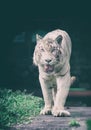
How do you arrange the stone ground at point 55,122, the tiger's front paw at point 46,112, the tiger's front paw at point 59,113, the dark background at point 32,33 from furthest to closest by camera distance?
1. the dark background at point 32,33
2. the tiger's front paw at point 46,112
3. the tiger's front paw at point 59,113
4. the stone ground at point 55,122

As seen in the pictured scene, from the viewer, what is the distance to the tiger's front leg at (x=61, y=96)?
24.5 ft

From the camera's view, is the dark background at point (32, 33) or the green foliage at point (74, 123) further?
the dark background at point (32, 33)

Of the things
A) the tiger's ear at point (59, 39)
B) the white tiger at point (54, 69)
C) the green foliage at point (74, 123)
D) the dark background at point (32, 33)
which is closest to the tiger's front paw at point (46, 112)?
the white tiger at point (54, 69)

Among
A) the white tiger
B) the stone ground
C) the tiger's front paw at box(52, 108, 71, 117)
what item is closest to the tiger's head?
the white tiger

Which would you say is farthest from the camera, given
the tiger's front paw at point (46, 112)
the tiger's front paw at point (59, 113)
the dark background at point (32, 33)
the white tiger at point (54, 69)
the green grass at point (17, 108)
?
the dark background at point (32, 33)

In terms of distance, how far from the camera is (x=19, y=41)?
36.7ft

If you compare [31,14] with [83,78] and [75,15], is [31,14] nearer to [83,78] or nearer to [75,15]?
[75,15]

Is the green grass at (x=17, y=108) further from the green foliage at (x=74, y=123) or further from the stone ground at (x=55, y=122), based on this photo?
the green foliage at (x=74, y=123)

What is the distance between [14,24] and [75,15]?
125 centimetres

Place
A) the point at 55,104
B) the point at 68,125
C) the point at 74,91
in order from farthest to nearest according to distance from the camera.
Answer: the point at 74,91 < the point at 55,104 < the point at 68,125

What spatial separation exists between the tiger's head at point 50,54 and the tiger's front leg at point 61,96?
8.4 inches

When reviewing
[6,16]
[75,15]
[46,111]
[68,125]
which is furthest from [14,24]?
[68,125]

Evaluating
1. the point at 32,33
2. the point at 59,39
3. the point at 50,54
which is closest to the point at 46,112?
the point at 50,54

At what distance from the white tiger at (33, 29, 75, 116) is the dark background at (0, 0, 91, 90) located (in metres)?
2.93
